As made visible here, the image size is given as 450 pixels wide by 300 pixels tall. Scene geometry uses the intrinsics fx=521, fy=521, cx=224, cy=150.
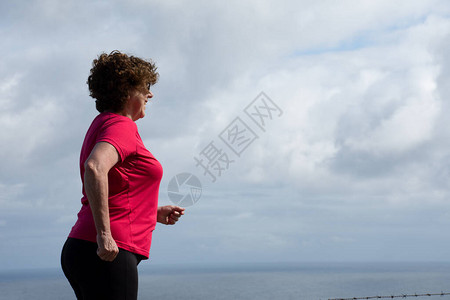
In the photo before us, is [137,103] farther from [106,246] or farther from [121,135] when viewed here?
[106,246]

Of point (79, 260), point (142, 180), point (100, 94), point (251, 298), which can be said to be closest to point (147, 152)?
point (142, 180)

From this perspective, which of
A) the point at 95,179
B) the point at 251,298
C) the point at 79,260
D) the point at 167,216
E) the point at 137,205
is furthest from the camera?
the point at 251,298

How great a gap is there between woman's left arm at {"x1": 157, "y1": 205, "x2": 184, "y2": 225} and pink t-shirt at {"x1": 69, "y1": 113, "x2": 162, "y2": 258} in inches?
15.8

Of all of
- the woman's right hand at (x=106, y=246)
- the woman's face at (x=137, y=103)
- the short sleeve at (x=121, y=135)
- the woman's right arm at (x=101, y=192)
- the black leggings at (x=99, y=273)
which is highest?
the woman's face at (x=137, y=103)

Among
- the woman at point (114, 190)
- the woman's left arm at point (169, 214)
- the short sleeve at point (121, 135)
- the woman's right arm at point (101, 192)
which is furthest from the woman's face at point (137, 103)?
the woman's left arm at point (169, 214)

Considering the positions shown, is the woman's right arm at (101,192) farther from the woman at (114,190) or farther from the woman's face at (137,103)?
the woman's face at (137,103)

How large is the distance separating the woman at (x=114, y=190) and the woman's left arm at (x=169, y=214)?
37 centimetres

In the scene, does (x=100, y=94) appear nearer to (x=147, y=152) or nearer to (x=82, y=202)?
(x=147, y=152)

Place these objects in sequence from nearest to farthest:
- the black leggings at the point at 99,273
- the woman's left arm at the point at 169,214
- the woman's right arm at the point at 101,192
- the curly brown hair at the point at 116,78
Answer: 1. the woman's right arm at the point at 101,192
2. the black leggings at the point at 99,273
3. the curly brown hair at the point at 116,78
4. the woman's left arm at the point at 169,214

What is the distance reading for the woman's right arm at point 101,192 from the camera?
74.2 inches

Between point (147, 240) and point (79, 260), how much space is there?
30 centimetres

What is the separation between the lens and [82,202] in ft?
7.14

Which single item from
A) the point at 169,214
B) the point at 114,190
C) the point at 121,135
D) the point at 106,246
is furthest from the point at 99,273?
the point at 169,214

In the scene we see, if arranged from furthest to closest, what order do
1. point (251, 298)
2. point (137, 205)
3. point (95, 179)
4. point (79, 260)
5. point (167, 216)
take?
point (251, 298) < point (167, 216) < point (137, 205) < point (79, 260) < point (95, 179)
